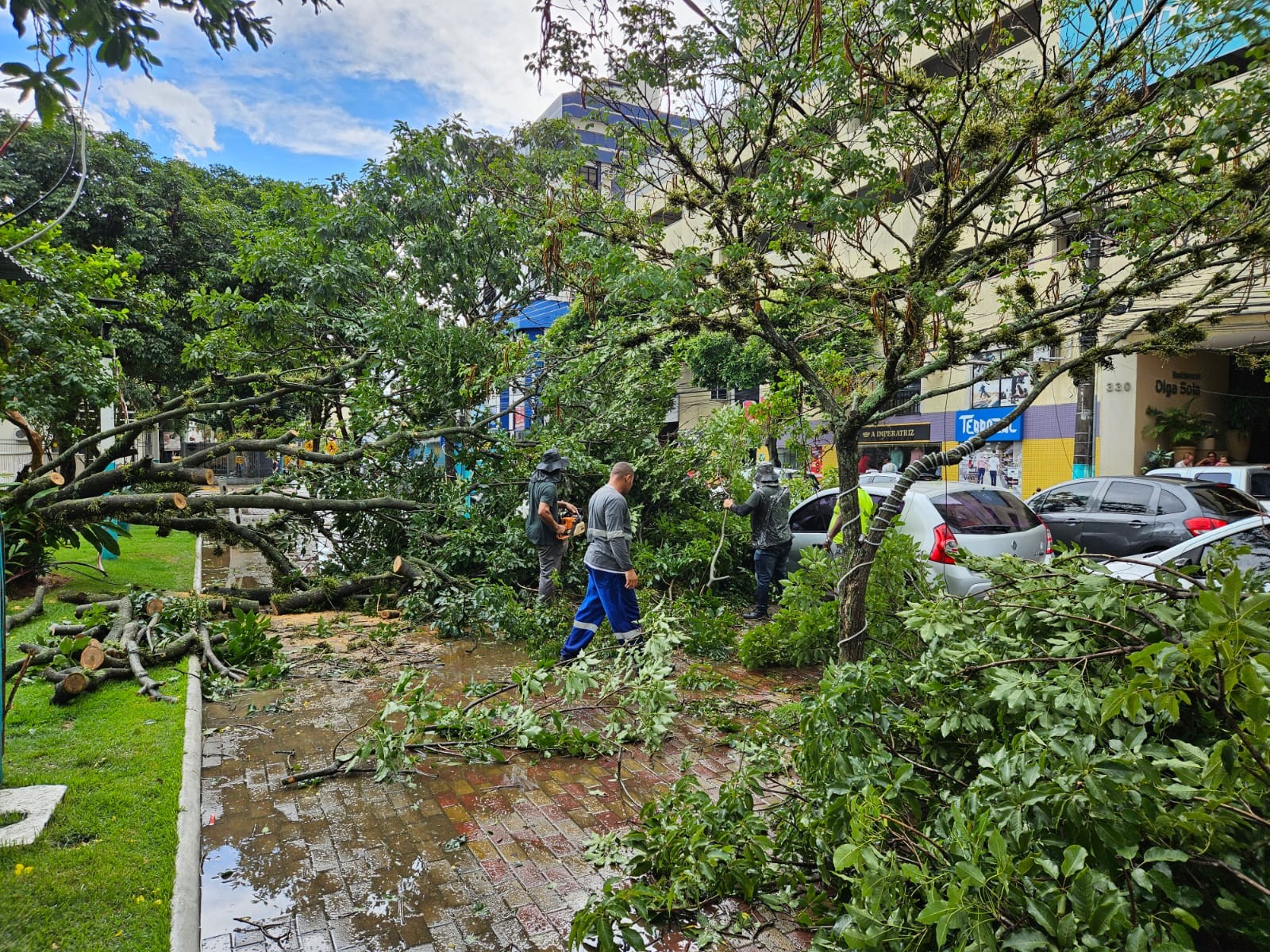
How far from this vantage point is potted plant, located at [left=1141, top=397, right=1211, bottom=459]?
17.5 metres

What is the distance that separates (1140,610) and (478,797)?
3.59m

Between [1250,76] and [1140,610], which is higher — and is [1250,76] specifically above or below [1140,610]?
above

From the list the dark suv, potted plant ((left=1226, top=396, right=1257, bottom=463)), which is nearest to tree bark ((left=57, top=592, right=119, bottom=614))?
the dark suv

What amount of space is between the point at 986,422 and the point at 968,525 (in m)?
14.9

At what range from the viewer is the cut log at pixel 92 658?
5.98 m

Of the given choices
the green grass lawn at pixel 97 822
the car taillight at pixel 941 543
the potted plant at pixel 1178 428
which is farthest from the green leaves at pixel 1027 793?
the potted plant at pixel 1178 428

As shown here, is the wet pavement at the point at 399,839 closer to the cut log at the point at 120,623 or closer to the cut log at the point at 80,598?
the cut log at the point at 120,623

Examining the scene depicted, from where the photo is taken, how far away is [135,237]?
777 inches

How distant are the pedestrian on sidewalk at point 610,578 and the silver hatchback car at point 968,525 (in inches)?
104

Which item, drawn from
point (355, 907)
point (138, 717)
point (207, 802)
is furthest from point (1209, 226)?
point (138, 717)

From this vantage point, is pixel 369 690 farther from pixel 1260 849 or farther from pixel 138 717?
pixel 1260 849

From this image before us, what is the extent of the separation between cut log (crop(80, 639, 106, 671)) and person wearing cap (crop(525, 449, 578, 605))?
13.1 ft

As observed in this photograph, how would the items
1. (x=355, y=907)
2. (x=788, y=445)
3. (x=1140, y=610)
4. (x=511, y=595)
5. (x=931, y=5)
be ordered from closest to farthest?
1. (x=1140, y=610)
2. (x=355, y=907)
3. (x=931, y=5)
4. (x=511, y=595)
5. (x=788, y=445)

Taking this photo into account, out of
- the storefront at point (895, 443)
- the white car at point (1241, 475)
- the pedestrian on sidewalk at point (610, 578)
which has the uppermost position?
the storefront at point (895, 443)
